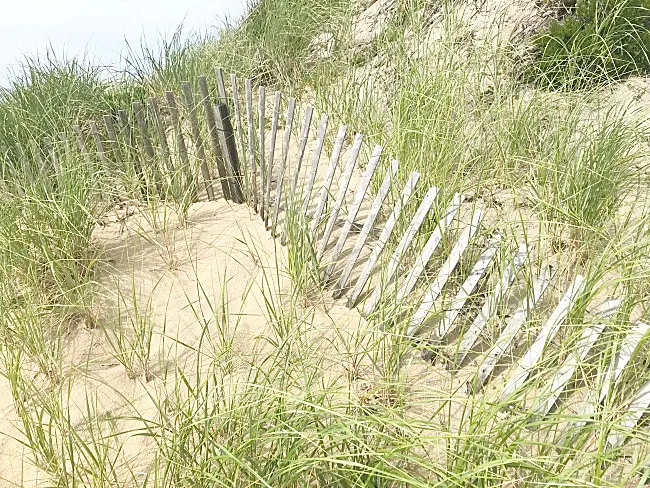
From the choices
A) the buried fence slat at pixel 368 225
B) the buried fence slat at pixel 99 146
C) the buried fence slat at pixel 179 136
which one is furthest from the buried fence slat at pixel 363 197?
the buried fence slat at pixel 99 146

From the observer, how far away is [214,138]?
4.07m

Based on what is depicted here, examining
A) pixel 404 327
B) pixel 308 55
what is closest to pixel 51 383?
pixel 404 327

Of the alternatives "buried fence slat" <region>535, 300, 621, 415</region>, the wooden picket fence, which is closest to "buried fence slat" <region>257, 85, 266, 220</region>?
the wooden picket fence

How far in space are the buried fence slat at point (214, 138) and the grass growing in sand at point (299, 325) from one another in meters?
0.19

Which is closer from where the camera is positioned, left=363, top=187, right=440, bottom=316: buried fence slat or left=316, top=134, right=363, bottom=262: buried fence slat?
left=363, top=187, right=440, bottom=316: buried fence slat

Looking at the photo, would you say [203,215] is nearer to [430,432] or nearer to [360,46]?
[430,432]

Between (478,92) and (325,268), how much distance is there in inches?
71.0

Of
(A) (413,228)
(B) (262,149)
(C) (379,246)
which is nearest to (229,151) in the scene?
(B) (262,149)

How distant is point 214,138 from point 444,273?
2309mm

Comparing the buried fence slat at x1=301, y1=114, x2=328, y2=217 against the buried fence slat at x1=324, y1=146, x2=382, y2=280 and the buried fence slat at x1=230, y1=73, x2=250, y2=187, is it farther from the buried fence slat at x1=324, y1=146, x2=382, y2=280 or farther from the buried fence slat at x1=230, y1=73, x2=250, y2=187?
Answer: the buried fence slat at x1=230, y1=73, x2=250, y2=187

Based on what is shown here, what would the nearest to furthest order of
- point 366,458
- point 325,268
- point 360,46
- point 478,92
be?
1. point 366,458
2. point 325,268
3. point 478,92
4. point 360,46

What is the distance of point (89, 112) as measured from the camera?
524cm

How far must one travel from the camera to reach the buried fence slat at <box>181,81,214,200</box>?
4.13 m

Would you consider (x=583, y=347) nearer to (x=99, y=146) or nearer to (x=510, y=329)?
(x=510, y=329)
